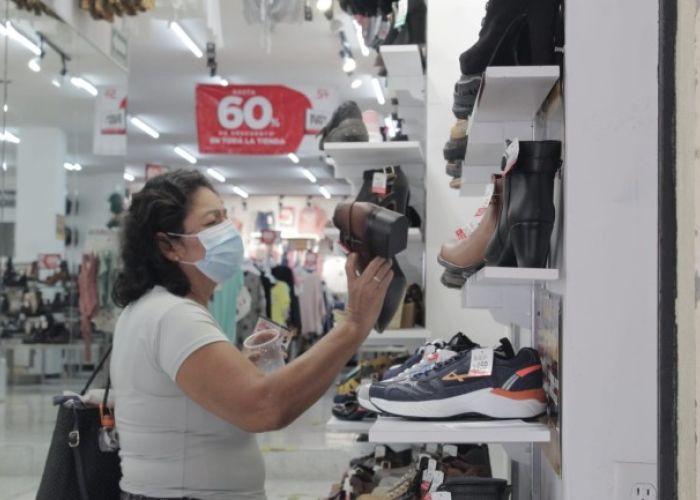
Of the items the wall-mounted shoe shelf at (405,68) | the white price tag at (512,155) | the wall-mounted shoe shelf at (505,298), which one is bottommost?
the wall-mounted shoe shelf at (505,298)

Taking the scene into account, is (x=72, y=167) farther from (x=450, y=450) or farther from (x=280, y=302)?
(x=450, y=450)

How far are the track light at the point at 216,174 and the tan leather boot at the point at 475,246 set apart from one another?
50.2 ft

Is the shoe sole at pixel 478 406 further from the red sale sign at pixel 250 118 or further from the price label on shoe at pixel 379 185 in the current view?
the red sale sign at pixel 250 118

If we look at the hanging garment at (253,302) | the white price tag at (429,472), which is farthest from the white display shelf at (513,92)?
the hanging garment at (253,302)

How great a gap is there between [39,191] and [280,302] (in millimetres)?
4588

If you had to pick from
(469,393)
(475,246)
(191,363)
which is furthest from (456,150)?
(469,393)

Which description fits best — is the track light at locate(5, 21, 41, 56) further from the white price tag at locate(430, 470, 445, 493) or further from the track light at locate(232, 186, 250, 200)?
the track light at locate(232, 186, 250, 200)

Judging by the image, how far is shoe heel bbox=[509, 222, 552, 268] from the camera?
5.38ft

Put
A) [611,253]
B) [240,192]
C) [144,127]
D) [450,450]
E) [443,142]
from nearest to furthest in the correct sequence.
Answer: [611,253] < [450,450] < [443,142] < [144,127] < [240,192]

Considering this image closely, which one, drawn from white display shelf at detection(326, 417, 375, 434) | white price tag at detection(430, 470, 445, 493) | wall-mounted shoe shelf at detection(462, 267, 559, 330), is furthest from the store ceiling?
white price tag at detection(430, 470, 445, 493)

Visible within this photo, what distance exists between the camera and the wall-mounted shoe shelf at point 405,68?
12.3 ft

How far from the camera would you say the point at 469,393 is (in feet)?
5.62

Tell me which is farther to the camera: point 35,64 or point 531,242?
point 35,64

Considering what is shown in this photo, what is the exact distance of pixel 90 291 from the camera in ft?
24.3
